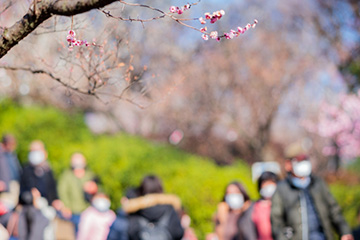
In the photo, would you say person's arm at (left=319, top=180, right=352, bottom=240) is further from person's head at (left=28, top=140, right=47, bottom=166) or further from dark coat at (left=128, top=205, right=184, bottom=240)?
person's head at (left=28, top=140, right=47, bottom=166)

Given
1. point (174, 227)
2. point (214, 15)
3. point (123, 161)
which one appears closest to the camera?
point (214, 15)

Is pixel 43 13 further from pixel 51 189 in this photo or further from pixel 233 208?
pixel 51 189

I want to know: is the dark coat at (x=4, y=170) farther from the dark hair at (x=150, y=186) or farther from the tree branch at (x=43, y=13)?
the tree branch at (x=43, y=13)

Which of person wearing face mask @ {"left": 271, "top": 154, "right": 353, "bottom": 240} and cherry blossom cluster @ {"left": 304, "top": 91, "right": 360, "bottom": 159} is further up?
cherry blossom cluster @ {"left": 304, "top": 91, "right": 360, "bottom": 159}

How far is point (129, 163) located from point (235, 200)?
4210 millimetres

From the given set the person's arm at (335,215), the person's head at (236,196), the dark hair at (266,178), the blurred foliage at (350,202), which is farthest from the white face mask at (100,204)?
the blurred foliage at (350,202)

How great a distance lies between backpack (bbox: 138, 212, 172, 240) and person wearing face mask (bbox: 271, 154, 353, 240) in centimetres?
117

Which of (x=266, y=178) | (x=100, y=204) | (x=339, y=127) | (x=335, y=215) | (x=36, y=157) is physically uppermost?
(x=339, y=127)

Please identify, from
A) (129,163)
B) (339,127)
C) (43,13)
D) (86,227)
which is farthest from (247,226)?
(339,127)

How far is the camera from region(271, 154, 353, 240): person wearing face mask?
5113mm

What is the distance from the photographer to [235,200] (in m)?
6.13

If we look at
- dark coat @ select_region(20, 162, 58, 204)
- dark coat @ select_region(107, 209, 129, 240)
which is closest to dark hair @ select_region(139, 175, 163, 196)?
dark coat @ select_region(107, 209, 129, 240)

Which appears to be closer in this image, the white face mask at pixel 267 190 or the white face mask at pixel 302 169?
the white face mask at pixel 302 169

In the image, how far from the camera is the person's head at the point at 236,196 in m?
6.14
